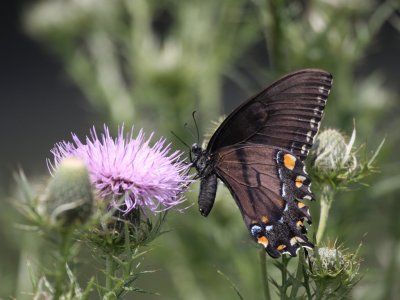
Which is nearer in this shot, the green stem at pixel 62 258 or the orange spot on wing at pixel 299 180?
the green stem at pixel 62 258

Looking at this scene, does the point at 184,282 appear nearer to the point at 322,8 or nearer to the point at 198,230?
the point at 198,230

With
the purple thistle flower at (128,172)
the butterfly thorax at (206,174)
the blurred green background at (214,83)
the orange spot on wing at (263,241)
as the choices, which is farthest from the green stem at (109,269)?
the blurred green background at (214,83)

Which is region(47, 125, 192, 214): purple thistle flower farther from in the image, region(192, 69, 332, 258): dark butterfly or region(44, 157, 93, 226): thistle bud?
A: region(44, 157, 93, 226): thistle bud

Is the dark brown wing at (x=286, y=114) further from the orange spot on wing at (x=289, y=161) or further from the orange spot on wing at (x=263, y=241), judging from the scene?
the orange spot on wing at (x=263, y=241)

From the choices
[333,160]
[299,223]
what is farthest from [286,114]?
[299,223]

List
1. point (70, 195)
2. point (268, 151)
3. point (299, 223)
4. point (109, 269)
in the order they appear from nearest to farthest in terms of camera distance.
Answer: point (70, 195)
point (109, 269)
point (299, 223)
point (268, 151)

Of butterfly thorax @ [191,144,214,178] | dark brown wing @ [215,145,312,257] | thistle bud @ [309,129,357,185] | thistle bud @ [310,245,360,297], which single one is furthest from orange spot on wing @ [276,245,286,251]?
butterfly thorax @ [191,144,214,178]

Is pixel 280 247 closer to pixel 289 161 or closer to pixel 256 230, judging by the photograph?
pixel 256 230
